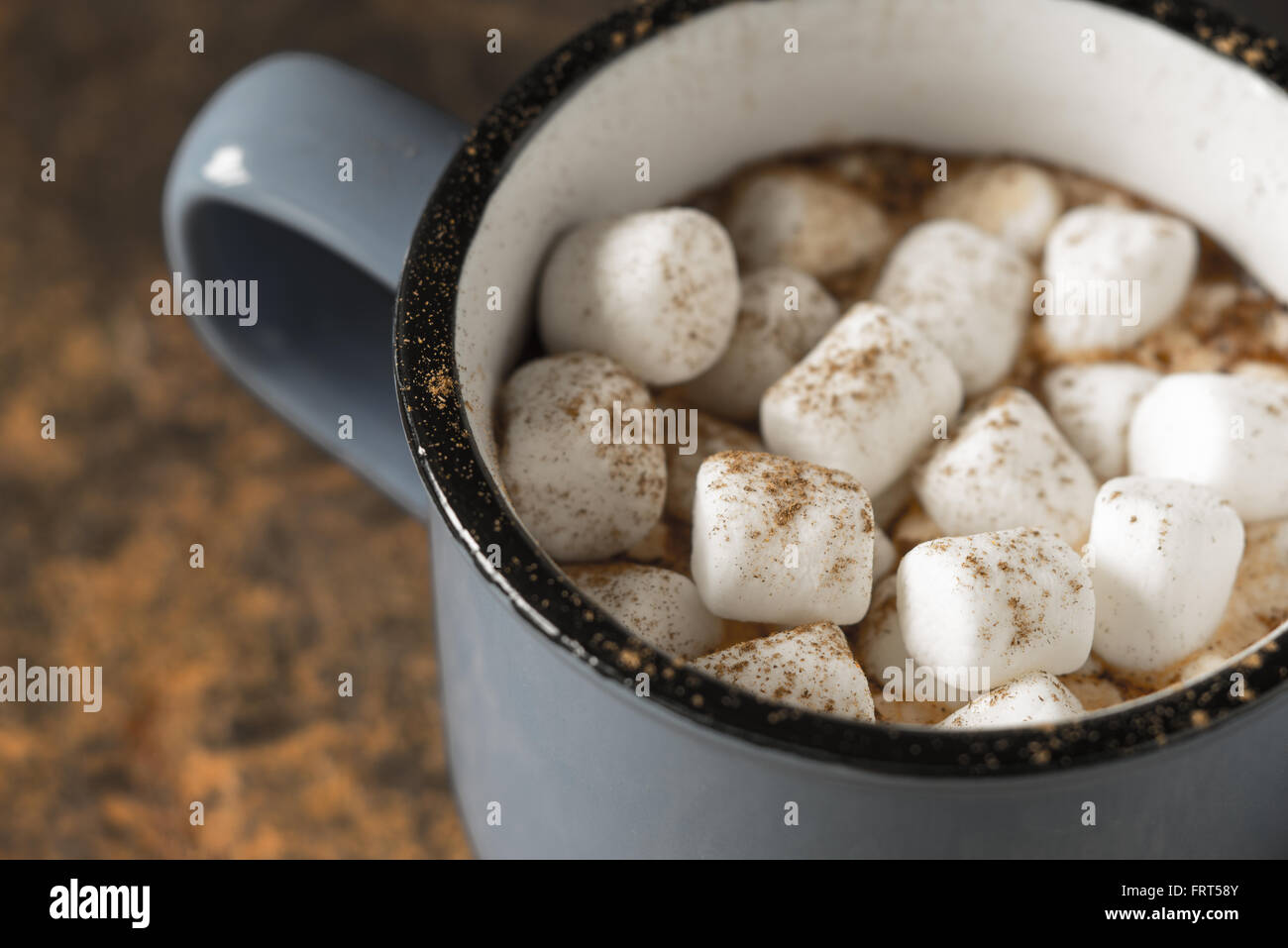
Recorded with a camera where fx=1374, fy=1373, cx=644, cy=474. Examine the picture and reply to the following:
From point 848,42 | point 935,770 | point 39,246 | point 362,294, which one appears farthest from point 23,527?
point 935,770

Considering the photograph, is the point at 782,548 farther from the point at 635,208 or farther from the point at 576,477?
the point at 635,208

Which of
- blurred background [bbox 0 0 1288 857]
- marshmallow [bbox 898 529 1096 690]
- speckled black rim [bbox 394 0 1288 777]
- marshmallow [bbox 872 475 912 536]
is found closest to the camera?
speckled black rim [bbox 394 0 1288 777]

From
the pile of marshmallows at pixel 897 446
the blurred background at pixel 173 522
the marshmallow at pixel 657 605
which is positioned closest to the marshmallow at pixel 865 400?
the pile of marshmallows at pixel 897 446

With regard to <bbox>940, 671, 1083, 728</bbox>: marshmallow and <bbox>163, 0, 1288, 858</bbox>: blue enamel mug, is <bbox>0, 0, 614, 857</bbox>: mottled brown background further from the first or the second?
<bbox>940, 671, 1083, 728</bbox>: marshmallow

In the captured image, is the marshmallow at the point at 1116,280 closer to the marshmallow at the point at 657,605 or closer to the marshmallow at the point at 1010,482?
the marshmallow at the point at 1010,482

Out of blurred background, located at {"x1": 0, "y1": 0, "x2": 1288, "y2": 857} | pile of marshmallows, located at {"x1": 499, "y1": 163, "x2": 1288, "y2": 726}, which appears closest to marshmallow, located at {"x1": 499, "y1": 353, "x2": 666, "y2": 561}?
pile of marshmallows, located at {"x1": 499, "y1": 163, "x2": 1288, "y2": 726}
